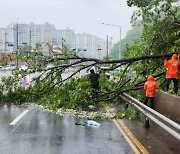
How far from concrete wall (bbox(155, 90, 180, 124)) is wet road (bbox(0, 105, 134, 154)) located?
5.87 ft

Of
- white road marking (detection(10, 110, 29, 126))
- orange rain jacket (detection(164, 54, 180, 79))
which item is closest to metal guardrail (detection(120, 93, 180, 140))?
orange rain jacket (detection(164, 54, 180, 79))

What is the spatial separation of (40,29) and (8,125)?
116 meters

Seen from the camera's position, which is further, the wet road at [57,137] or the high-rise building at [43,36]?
the high-rise building at [43,36]

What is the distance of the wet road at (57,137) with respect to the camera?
8.64 m

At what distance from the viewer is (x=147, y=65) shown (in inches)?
678

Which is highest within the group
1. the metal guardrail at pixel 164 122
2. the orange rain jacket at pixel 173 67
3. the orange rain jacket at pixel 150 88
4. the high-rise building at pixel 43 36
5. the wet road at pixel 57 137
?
the high-rise building at pixel 43 36

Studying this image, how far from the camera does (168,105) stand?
12625 millimetres

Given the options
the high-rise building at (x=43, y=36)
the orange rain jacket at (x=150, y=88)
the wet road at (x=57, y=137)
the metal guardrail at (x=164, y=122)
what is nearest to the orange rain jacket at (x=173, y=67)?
the orange rain jacket at (x=150, y=88)

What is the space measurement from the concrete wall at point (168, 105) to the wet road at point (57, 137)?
179cm

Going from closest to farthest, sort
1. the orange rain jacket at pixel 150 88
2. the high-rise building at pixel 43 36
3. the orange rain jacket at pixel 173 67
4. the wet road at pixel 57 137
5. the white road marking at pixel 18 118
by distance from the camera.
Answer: the wet road at pixel 57 137 < the white road marking at pixel 18 118 < the orange rain jacket at pixel 150 88 < the orange rain jacket at pixel 173 67 < the high-rise building at pixel 43 36

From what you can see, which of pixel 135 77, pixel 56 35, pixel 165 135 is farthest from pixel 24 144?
pixel 56 35

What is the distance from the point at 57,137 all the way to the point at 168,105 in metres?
4.22

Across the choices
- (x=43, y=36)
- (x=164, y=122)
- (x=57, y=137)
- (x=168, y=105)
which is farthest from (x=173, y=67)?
(x=43, y=36)

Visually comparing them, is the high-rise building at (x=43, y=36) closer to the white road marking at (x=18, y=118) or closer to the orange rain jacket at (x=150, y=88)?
the white road marking at (x=18, y=118)
